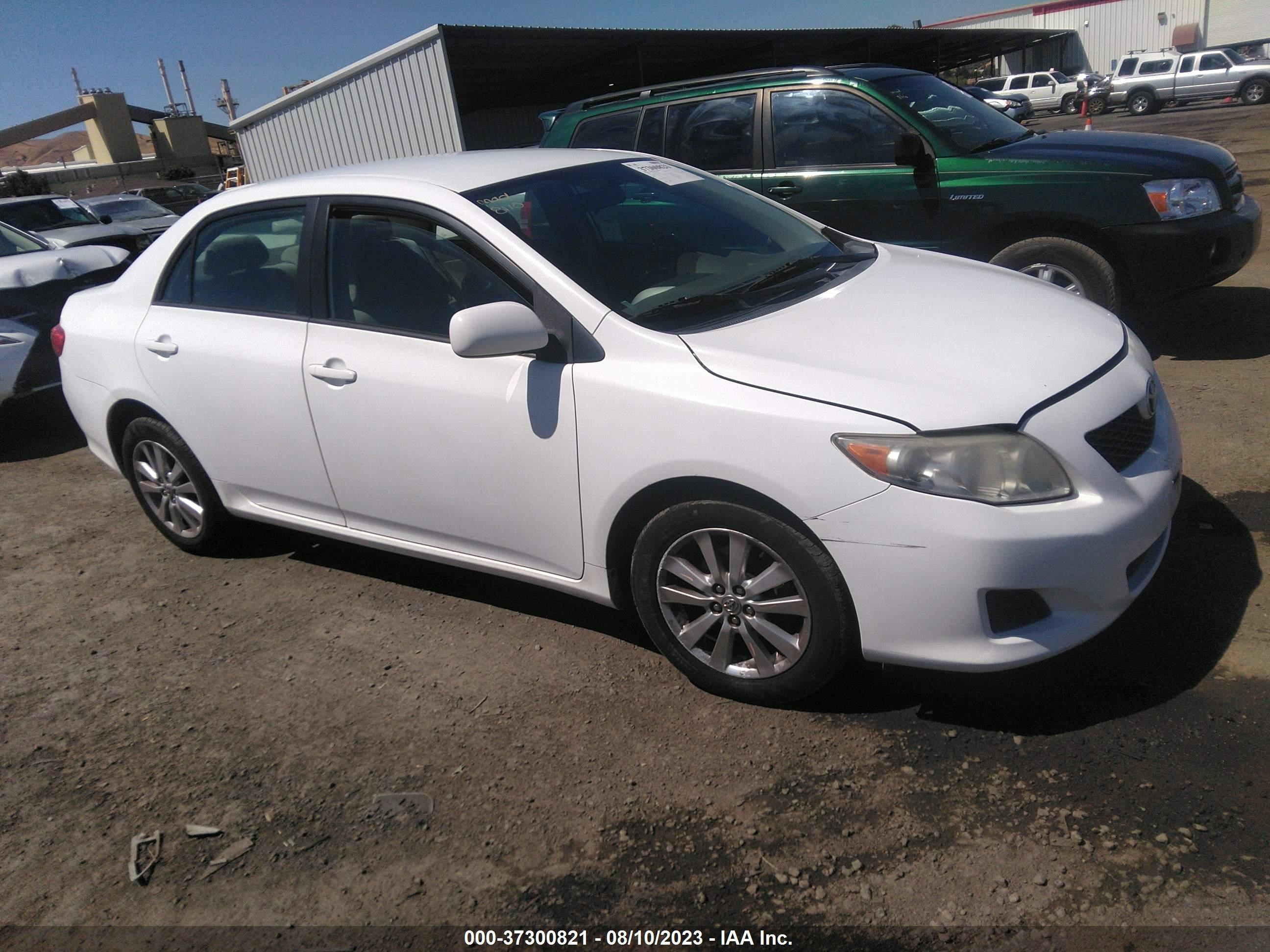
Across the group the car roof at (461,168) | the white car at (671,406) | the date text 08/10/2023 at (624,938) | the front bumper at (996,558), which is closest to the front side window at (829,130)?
the white car at (671,406)

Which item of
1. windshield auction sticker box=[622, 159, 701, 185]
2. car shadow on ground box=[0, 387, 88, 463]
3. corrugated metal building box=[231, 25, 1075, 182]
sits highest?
corrugated metal building box=[231, 25, 1075, 182]

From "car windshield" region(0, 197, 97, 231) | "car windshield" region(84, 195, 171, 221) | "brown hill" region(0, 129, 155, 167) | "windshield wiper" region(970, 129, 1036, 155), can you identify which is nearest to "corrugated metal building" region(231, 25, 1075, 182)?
"car windshield" region(84, 195, 171, 221)

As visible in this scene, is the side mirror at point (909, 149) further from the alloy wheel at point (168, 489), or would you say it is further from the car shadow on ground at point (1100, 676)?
the alloy wheel at point (168, 489)

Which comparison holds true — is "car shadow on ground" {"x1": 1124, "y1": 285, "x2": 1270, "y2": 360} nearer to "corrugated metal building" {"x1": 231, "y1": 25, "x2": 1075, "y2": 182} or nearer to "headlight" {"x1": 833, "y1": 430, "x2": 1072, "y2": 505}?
"headlight" {"x1": 833, "y1": 430, "x2": 1072, "y2": 505}

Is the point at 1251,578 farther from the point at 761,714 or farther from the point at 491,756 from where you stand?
the point at 491,756

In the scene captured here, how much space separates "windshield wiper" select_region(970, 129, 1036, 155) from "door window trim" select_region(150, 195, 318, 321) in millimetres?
4106

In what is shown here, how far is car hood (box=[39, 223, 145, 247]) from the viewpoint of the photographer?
35.9ft

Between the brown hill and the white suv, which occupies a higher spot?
the brown hill

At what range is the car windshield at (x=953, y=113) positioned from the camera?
6.14 metres

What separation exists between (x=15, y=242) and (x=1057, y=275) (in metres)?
8.69

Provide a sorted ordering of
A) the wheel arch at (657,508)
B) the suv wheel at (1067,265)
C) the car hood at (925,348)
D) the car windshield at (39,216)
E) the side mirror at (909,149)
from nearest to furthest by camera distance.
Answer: the car hood at (925,348) → the wheel arch at (657,508) → the suv wheel at (1067,265) → the side mirror at (909,149) → the car windshield at (39,216)

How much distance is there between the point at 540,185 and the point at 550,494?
1219 millimetres

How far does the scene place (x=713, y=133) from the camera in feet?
22.2

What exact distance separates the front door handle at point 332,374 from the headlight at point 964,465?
1811 millimetres
